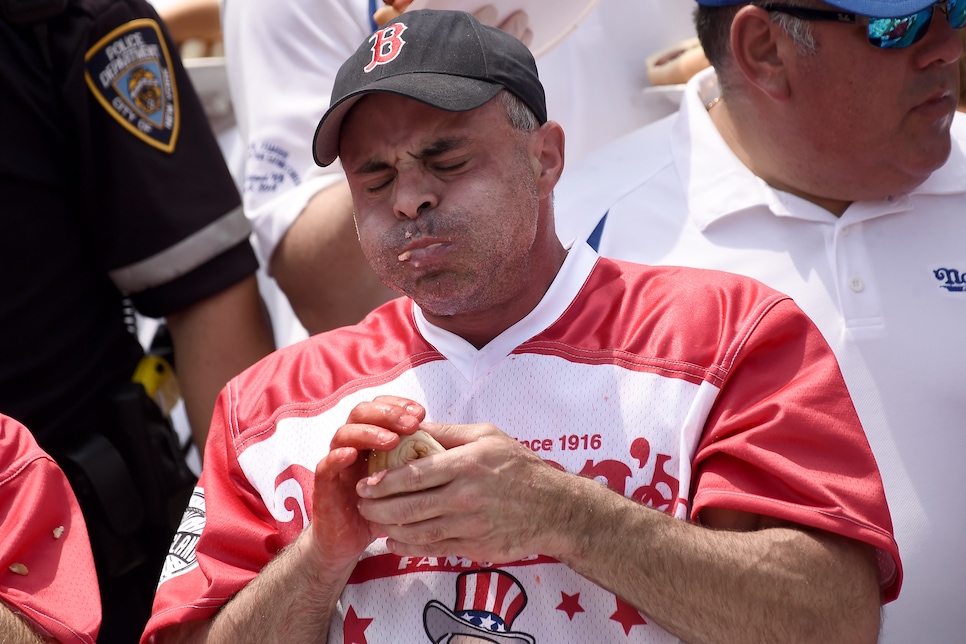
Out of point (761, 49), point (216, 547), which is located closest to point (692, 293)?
point (761, 49)

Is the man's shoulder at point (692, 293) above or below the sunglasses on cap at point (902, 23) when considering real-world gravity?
below

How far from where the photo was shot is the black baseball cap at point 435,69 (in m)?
1.96

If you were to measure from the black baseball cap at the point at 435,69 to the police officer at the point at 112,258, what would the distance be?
32.4 inches

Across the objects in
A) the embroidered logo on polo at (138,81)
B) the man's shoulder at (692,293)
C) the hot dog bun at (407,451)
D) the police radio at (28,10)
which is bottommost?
the hot dog bun at (407,451)

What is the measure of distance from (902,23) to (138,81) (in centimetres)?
169

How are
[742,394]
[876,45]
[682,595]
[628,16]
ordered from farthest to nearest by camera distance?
[628,16], [876,45], [742,394], [682,595]

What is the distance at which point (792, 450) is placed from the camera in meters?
1.81

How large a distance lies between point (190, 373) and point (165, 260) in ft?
0.97

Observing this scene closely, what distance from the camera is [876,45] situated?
7.71 feet

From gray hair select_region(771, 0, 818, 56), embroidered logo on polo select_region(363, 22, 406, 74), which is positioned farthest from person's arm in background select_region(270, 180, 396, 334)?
gray hair select_region(771, 0, 818, 56)

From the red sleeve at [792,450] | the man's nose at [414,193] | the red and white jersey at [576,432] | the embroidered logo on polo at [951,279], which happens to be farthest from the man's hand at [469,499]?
the embroidered logo on polo at [951,279]

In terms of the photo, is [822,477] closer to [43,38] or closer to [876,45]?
[876,45]

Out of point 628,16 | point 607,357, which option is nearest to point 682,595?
point 607,357

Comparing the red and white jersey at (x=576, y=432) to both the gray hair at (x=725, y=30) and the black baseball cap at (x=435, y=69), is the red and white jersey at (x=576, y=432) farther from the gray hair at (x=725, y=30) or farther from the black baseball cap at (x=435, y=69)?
the gray hair at (x=725, y=30)
